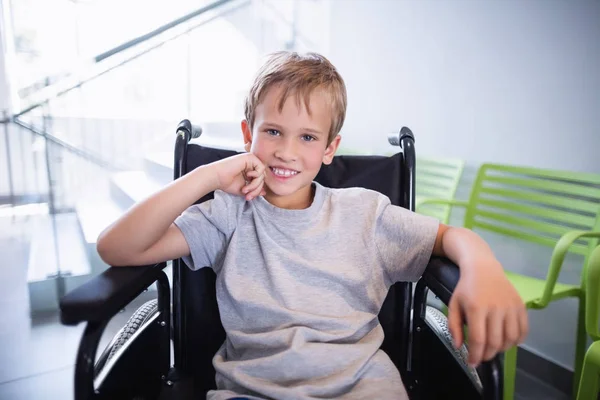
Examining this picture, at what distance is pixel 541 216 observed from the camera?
1.46 m

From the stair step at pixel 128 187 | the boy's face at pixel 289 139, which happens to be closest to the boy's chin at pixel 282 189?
the boy's face at pixel 289 139

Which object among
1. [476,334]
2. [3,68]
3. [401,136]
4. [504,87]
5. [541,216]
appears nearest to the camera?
[476,334]

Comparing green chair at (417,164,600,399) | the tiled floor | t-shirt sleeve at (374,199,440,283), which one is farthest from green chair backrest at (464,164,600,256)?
t-shirt sleeve at (374,199,440,283)

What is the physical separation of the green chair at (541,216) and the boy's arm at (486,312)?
69 cm

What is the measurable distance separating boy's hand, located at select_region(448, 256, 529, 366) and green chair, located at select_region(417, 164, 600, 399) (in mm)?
715

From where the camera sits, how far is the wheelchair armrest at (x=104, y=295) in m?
0.58

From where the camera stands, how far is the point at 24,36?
80.7 inches

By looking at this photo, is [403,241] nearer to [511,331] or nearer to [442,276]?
[442,276]

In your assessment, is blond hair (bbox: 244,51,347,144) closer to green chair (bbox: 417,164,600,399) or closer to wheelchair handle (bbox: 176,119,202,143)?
wheelchair handle (bbox: 176,119,202,143)

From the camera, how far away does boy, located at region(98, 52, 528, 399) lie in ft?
2.32

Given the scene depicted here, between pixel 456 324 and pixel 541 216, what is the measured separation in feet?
3.58

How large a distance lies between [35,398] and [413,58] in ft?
6.69

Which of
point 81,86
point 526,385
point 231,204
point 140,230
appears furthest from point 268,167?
point 81,86

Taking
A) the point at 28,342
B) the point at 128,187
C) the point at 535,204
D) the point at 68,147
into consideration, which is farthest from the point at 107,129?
the point at 535,204
